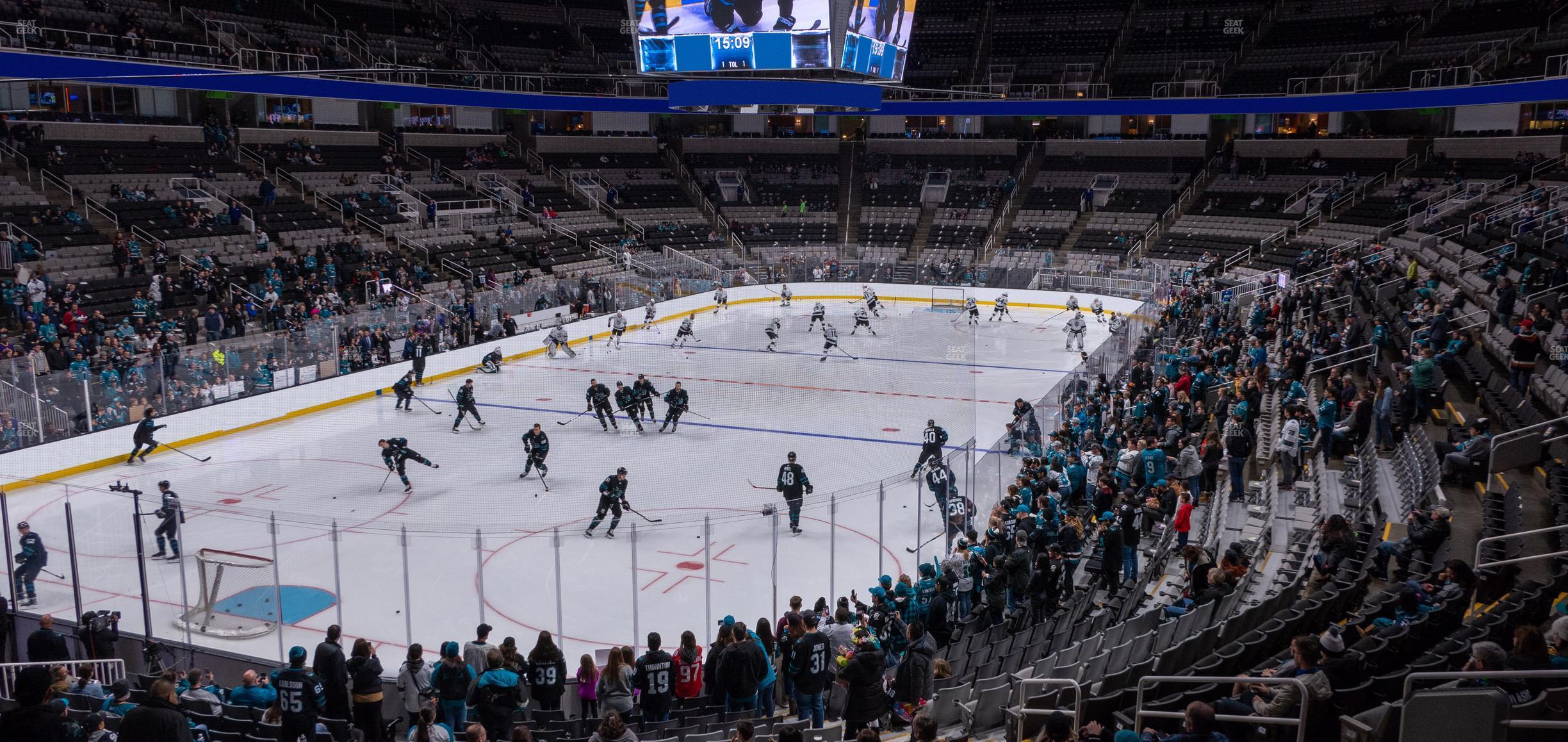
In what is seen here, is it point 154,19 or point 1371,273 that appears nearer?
point 1371,273

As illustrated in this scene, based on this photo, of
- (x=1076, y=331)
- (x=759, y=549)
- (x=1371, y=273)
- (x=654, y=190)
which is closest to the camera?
(x=759, y=549)

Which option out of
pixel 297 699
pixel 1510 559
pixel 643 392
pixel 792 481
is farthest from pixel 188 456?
pixel 1510 559

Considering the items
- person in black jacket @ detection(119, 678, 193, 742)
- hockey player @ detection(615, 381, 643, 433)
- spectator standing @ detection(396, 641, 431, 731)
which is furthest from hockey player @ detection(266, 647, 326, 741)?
hockey player @ detection(615, 381, 643, 433)

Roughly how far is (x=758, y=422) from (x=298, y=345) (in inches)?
356

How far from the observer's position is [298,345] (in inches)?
832

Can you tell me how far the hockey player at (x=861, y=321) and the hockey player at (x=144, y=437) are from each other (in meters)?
17.8

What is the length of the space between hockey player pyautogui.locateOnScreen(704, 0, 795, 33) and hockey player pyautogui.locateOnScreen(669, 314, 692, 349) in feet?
28.8

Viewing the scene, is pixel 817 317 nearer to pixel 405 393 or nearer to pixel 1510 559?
pixel 405 393

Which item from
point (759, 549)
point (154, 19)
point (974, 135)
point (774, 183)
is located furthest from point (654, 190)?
point (759, 549)

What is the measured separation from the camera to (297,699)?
746 centimetres

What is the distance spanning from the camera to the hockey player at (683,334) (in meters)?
28.5

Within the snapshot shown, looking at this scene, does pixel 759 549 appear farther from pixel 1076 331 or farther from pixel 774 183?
pixel 774 183

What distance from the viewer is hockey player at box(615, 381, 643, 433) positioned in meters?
19.9

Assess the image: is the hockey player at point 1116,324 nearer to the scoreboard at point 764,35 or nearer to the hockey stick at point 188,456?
the scoreboard at point 764,35
